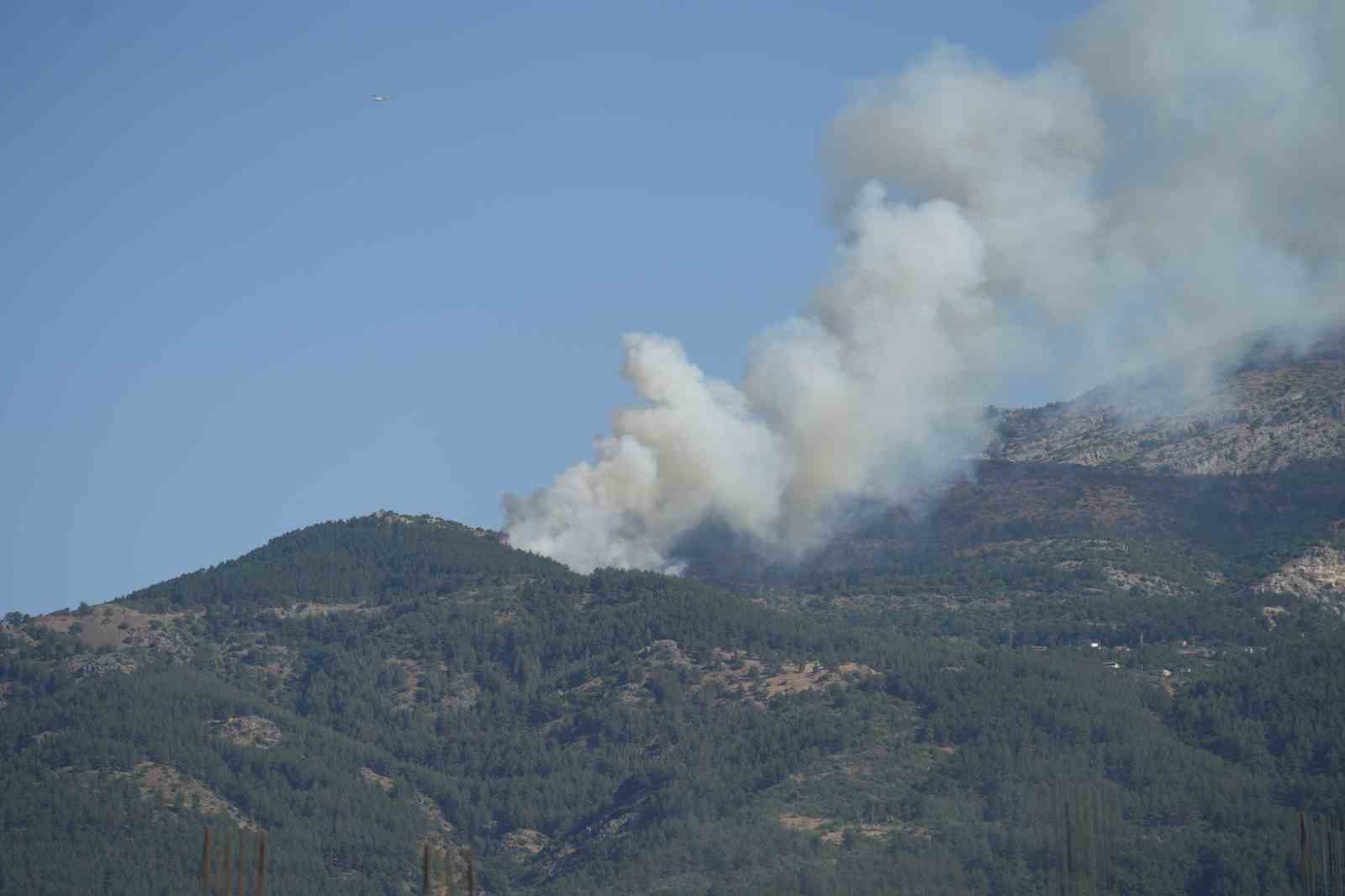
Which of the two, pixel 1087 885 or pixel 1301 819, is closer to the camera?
pixel 1301 819

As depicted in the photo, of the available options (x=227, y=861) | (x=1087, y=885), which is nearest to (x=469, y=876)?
(x=227, y=861)

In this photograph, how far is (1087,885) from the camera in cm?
19938

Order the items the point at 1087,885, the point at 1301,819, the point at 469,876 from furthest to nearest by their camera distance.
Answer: the point at 1087,885 < the point at 1301,819 < the point at 469,876

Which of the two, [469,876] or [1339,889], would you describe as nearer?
[469,876]

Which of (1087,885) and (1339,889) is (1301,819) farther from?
(1087,885)

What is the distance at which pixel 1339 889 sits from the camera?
621 feet

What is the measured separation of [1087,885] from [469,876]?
2092 inches

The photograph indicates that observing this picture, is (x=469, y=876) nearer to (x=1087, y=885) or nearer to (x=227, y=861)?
(x=227, y=861)

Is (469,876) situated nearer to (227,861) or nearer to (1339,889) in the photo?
(227,861)

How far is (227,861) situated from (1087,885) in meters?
62.9

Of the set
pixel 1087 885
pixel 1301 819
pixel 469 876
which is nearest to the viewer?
pixel 469 876

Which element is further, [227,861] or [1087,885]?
[1087,885]

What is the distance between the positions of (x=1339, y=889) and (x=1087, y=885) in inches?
729

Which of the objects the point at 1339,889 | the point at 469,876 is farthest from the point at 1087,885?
the point at 469,876
